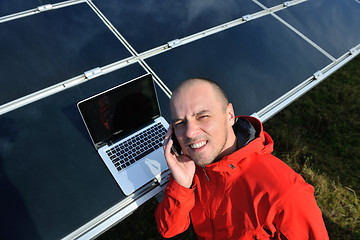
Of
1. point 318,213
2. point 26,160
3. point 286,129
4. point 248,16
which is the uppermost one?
point 248,16

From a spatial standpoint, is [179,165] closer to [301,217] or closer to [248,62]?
[301,217]

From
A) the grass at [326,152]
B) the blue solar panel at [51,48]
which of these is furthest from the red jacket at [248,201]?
the blue solar panel at [51,48]

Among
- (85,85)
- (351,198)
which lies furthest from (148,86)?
(351,198)

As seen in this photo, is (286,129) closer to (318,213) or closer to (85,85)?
(318,213)

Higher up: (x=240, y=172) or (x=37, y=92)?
(x=37, y=92)

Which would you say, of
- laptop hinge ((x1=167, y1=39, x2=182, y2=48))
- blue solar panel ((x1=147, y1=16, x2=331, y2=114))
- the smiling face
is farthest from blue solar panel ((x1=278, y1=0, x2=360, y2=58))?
the smiling face

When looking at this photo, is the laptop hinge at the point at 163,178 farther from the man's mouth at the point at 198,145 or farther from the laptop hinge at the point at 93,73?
the laptop hinge at the point at 93,73

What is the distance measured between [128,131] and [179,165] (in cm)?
51

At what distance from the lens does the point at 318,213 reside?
134cm

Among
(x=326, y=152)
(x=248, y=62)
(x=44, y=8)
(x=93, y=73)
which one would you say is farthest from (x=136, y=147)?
(x=326, y=152)

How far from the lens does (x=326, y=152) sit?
354 cm

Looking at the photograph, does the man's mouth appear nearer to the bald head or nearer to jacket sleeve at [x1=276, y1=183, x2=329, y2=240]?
the bald head

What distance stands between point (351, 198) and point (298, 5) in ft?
9.03

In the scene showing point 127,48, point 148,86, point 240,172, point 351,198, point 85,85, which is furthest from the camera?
point 351,198
